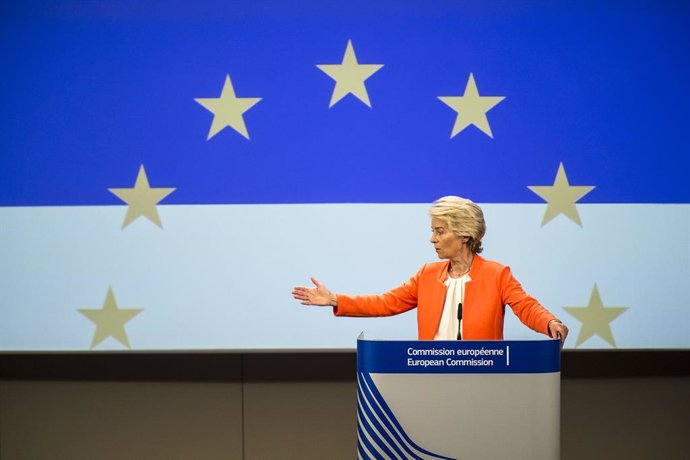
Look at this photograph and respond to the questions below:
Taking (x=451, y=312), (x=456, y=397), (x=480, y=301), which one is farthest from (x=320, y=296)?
(x=456, y=397)

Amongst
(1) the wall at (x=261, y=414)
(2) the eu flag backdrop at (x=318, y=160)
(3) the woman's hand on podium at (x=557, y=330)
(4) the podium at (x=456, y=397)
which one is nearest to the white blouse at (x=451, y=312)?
(3) the woman's hand on podium at (x=557, y=330)

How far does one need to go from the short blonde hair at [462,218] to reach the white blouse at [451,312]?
0.16 metres

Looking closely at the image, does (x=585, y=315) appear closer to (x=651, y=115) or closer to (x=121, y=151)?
(x=651, y=115)

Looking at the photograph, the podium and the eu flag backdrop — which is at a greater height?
the eu flag backdrop

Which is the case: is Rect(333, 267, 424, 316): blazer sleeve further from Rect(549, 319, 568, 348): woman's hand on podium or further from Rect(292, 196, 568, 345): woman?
Rect(549, 319, 568, 348): woman's hand on podium

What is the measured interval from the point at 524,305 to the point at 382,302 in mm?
567

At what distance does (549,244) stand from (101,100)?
2266 millimetres

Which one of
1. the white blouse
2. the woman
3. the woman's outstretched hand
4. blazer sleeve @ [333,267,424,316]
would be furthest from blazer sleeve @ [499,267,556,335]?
the woman's outstretched hand

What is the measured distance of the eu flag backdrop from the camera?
3707mm

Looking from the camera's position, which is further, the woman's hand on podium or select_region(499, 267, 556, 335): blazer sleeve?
select_region(499, 267, 556, 335): blazer sleeve

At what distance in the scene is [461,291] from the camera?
2977 millimetres

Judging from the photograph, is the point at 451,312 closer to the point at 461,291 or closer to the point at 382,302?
the point at 461,291

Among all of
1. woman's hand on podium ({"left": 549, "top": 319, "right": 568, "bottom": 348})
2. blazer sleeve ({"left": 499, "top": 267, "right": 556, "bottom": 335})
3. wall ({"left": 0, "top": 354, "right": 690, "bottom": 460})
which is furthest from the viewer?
wall ({"left": 0, "top": 354, "right": 690, "bottom": 460})

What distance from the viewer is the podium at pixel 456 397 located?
2344 millimetres
